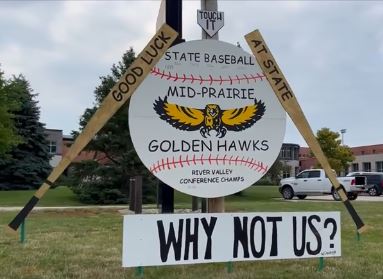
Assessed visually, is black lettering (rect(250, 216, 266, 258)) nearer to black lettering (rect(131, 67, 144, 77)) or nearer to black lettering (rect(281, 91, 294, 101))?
black lettering (rect(281, 91, 294, 101))

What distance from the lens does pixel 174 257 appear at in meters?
5.18

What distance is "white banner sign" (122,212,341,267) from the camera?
5.07 metres

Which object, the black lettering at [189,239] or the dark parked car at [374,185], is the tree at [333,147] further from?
the black lettering at [189,239]

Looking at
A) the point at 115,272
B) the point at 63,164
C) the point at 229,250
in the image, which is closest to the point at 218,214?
the point at 229,250

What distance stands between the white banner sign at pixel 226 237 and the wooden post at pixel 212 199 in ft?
1.33

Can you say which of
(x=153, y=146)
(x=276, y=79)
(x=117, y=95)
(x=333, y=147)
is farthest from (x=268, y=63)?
(x=333, y=147)

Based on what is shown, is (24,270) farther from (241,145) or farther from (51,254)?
(241,145)

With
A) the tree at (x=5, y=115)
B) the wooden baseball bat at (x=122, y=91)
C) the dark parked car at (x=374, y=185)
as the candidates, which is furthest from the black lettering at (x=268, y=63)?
the dark parked car at (x=374, y=185)

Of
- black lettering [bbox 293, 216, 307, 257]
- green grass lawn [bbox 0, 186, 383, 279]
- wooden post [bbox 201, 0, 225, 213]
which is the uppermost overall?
wooden post [bbox 201, 0, 225, 213]

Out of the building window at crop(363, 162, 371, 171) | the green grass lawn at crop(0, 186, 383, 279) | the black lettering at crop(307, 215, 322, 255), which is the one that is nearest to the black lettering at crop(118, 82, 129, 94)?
the green grass lawn at crop(0, 186, 383, 279)

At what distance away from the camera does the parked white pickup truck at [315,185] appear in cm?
2594

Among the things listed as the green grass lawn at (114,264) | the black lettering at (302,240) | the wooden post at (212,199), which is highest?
the wooden post at (212,199)

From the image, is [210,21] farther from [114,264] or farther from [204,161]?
[114,264]

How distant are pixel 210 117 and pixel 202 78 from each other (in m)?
0.44
